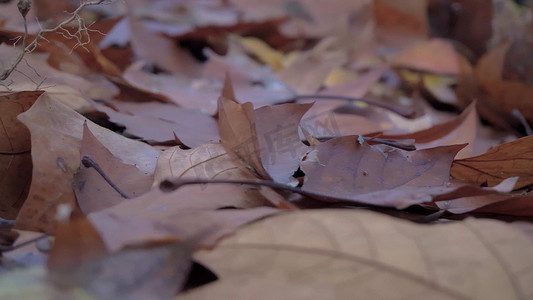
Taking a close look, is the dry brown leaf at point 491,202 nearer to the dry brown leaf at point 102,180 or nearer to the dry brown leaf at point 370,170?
the dry brown leaf at point 370,170

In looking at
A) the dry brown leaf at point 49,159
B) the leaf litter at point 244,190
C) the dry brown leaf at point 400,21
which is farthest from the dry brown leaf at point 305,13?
the dry brown leaf at point 49,159

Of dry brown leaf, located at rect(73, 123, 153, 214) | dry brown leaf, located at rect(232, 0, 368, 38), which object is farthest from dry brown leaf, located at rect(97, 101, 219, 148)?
dry brown leaf, located at rect(232, 0, 368, 38)

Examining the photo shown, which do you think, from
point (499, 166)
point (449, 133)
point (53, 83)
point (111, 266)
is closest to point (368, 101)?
point (449, 133)

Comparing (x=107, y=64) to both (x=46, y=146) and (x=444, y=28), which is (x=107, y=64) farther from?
(x=444, y=28)

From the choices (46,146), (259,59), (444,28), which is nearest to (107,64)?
(46,146)

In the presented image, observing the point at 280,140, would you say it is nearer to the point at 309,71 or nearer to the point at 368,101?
the point at 368,101

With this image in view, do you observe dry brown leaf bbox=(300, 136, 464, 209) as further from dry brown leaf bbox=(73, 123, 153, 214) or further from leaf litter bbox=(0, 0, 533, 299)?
dry brown leaf bbox=(73, 123, 153, 214)
